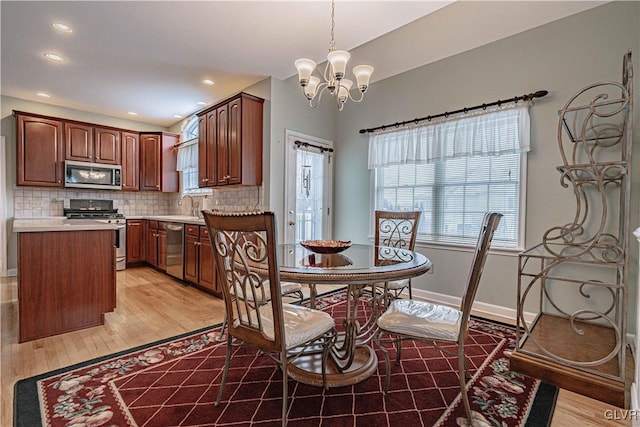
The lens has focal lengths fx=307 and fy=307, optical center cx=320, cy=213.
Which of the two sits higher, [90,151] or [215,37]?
[215,37]

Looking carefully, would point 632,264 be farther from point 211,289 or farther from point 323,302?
point 211,289

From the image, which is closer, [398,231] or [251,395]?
[251,395]

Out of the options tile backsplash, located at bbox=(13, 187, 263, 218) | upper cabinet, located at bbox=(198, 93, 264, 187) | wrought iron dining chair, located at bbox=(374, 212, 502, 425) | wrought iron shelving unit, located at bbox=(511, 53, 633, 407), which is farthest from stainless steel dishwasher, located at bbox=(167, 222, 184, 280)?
wrought iron shelving unit, located at bbox=(511, 53, 633, 407)

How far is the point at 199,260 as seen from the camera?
3846mm

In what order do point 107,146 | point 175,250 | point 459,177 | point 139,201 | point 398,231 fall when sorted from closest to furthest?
point 398,231 → point 459,177 → point 175,250 → point 107,146 → point 139,201

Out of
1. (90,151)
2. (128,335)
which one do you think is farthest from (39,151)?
(128,335)

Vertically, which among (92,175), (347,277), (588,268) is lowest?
(588,268)

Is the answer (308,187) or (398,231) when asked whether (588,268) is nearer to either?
(398,231)

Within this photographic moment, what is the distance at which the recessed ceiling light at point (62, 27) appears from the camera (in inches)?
107

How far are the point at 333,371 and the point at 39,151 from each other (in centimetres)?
541

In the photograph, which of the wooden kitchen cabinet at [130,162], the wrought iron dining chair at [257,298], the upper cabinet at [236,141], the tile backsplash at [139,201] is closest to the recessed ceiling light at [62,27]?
the upper cabinet at [236,141]

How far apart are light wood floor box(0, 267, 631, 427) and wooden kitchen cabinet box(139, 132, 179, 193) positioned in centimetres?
215

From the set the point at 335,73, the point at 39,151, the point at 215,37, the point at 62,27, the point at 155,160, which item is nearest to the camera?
the point at 335,73

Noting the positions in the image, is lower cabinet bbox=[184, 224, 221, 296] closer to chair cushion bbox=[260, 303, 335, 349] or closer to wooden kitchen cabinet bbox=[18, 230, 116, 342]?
wooden kitchen cabinet bbox=[18, 230, 116, 342]
